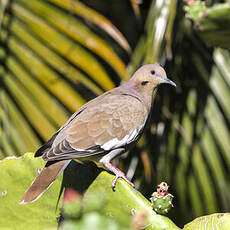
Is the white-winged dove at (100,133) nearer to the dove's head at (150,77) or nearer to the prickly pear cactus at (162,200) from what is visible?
the dove's head at (150,77)

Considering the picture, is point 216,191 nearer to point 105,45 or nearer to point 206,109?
point 206,109

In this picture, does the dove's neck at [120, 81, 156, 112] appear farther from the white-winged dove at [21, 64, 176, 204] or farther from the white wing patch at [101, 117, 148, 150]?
the white wing patch at [101, 117, 148, 150]

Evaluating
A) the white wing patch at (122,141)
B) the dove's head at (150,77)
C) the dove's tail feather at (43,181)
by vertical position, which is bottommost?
the white wing patch at (122,141)

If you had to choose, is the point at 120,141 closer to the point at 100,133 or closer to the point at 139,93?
the point at 100,133

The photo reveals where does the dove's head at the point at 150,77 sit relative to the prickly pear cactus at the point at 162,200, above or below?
below

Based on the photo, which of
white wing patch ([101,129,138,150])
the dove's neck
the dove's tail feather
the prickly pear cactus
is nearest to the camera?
the prickly pear cactus

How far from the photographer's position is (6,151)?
2.82 m

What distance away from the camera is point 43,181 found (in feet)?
5.42

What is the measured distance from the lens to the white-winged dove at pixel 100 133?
1872mm

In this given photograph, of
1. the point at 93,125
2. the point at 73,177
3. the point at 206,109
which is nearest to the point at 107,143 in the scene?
the point at 93,125

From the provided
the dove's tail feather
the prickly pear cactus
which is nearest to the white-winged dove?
the dove's tail feather

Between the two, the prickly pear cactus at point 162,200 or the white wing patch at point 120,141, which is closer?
the prickly pear cactus at point 162,200

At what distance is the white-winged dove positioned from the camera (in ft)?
6.14

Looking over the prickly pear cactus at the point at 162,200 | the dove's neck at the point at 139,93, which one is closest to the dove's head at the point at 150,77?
the dove's neck at the point at 139,93
